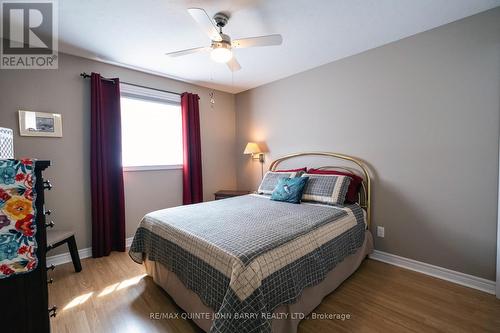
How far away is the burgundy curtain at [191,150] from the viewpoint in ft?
11.6

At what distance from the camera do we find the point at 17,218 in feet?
3.14

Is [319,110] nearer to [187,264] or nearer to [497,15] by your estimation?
[497,15]

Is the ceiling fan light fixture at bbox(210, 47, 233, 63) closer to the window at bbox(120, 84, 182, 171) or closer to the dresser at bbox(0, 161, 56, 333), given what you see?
the dresser at bbox(0, 161, 56, 333)

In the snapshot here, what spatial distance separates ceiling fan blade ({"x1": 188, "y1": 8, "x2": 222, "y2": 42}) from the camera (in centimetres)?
151

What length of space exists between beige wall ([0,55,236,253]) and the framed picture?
5cm

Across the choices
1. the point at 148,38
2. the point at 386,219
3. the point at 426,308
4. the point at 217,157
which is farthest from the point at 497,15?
the point at 217,157

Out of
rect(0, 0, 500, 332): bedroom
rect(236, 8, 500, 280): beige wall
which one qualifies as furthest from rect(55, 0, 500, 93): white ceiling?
rect(236, 8, 500, 280): beige wall

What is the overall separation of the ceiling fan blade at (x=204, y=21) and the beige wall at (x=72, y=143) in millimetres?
1897

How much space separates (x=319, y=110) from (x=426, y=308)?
238cm

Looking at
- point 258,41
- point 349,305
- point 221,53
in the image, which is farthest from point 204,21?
point 349,305

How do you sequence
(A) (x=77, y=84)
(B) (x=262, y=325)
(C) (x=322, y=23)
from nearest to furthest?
1. (B) (x=262, y=325)
2. (C) (x=322, y=23)
3. (A) (x=77, y=84)

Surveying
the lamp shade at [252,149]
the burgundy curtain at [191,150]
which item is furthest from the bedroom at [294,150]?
the lamp shade at [252,149]

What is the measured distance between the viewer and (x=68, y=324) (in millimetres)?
1619

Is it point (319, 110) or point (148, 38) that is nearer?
point (148, 38)
